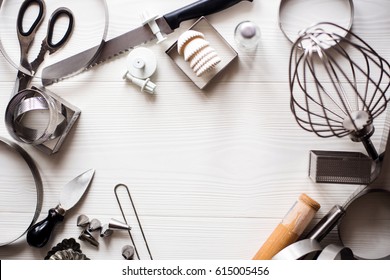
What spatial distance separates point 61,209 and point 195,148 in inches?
8.5

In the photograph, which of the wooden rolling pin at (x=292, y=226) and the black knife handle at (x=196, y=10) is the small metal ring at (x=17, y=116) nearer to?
the black knife handle at (x=196, y=10)

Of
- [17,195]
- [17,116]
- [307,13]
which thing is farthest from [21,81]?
[307,13]

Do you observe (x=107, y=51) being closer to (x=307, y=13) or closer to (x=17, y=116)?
(x=17, y=116)

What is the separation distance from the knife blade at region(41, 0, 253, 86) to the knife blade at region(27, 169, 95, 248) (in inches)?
6.1

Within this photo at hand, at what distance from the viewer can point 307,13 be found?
2.27 feet

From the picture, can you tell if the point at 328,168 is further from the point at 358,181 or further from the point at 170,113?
the point at 170,113

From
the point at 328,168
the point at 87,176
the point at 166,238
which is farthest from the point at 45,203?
the point at 328,168

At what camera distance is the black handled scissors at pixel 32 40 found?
2.32ft

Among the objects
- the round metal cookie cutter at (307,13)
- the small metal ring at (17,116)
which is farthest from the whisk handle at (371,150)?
the small metal ring at (17,116)

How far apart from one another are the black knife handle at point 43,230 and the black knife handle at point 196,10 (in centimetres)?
32

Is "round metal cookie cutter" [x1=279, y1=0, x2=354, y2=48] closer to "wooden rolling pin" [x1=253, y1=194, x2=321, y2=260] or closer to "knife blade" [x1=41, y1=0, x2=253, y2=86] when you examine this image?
"knife blade" [x1=41, y1=0, x2=253, y2=86]

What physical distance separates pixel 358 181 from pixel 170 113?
284mm

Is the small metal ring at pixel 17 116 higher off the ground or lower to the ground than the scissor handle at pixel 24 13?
lower
